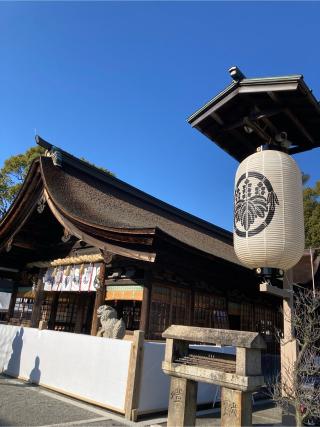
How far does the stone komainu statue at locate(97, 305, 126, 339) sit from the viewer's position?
7.13 metres

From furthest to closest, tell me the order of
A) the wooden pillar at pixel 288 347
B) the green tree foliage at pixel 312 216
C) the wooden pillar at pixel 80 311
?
the green tree foliage at pixel 312 216 < the wooden pillar at pixel 80 311 < the wooden pillar at pixel 288 347

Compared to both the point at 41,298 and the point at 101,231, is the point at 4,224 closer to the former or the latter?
the point at 41,298

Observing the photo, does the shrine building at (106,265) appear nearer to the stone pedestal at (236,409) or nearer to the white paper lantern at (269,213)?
the white paper lantern at (269,213)

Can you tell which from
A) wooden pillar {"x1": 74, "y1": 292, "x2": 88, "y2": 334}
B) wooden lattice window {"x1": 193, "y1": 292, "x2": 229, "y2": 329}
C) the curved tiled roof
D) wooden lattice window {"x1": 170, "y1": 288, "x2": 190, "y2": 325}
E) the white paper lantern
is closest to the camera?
the white paper lantern

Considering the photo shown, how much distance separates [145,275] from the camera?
26.0 ft

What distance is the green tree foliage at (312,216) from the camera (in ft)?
82.1

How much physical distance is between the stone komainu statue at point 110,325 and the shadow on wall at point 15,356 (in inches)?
107

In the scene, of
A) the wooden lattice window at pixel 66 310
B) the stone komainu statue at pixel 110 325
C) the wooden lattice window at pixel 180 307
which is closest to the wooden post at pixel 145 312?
the stone komainu statue at pixel 110 325

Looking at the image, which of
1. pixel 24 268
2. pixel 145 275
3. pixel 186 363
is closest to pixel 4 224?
pixel 24 268

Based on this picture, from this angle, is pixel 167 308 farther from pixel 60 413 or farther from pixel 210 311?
pixel 60 413

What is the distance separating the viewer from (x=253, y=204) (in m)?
5.18

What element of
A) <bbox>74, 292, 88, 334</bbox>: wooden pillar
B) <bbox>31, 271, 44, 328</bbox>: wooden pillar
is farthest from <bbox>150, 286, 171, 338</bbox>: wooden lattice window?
<bbox>74, 292, 88, 334</bbox>: wooden pillar

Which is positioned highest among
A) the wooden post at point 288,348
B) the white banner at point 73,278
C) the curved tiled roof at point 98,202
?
the curved tiled roof at point 98,202

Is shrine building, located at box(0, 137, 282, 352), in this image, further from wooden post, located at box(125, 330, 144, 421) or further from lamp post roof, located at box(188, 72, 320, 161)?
lamp post roof, located at box(188, 72, 320, 161)
